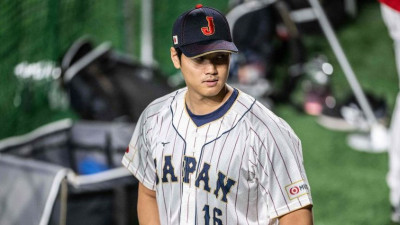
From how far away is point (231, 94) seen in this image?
258 centimetres

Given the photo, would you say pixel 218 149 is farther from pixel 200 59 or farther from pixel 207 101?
pixel 200 59

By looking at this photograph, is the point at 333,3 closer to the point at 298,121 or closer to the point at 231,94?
the point at 298,121

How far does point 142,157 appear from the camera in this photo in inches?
110

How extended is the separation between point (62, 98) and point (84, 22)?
69cm

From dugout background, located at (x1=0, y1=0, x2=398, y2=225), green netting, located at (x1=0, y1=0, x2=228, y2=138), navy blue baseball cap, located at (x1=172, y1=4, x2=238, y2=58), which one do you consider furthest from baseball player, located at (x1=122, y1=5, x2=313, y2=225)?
green netting, located at (x1=0, y1=0, x2=228, y2=138)

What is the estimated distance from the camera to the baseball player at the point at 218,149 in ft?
8.01

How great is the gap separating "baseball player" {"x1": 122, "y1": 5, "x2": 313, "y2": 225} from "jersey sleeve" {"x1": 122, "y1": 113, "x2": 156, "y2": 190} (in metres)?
0.06

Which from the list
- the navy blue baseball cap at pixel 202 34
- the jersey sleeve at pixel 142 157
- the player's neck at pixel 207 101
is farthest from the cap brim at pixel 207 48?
the jersey sleeve at pixel 142 157

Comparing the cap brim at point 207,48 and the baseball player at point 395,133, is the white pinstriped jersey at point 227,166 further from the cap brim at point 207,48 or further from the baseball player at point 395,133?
the baseball player at point 395,133

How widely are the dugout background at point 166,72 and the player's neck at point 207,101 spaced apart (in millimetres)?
2443

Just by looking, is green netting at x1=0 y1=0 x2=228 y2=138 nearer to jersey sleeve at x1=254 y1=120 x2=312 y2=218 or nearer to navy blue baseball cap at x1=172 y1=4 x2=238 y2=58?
navy blue baseball cap at x1=172 y1=4 x2=238 y2=58

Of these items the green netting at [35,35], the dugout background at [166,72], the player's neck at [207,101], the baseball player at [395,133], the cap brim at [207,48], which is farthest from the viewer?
the green netting at [35,35]

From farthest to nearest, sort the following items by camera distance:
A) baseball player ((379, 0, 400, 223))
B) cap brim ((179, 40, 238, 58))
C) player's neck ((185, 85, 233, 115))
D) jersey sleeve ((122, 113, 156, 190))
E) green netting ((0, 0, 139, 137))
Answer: green netting ((0, 0, 139, 137)) → baseball player ((379, 0, 400, 223)) → jersey sleeve ((122, 113, 156, 190)) → player's neck ((185, 85, 233, 115)) → cap brim ((179, 40, 238, 58))

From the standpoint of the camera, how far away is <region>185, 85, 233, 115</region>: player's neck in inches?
100.0
